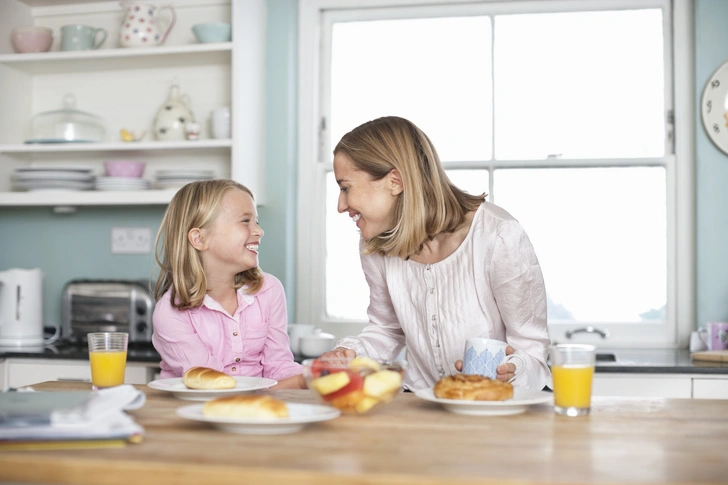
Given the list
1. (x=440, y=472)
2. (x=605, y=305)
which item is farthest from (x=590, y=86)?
(x=440, y=472)

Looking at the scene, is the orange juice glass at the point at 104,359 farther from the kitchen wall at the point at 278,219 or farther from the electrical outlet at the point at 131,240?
the electrical outlet at the point at 131,240

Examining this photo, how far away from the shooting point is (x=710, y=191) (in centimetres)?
316

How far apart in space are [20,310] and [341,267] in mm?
1300

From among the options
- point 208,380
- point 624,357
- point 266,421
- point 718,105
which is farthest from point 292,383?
point 718,105

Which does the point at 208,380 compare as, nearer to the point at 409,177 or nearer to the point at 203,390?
the point at 203,390

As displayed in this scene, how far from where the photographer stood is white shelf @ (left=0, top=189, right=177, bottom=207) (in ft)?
10.5

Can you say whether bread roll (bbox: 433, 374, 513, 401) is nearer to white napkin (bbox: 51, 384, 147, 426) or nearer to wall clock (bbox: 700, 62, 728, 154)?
white napkin (bbox: 51, 384, 147, 426)

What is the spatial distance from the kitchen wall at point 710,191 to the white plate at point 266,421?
2.38m

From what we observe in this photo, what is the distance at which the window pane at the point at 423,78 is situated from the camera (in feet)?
11.4

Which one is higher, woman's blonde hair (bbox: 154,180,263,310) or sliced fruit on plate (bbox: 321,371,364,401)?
woman's blonde hair (bbox: 154,180,263,310)

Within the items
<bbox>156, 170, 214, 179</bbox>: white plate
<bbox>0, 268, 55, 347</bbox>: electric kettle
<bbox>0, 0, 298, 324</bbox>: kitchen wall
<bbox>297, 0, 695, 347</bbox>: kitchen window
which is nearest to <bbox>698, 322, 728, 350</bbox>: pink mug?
<bbox>297, 0, 695, 347</bbox>: kitchen window

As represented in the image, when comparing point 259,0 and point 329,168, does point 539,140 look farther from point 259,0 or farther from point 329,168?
point 259,0

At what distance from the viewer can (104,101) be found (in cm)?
360

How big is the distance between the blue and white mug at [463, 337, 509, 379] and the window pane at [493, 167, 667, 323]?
191cm
